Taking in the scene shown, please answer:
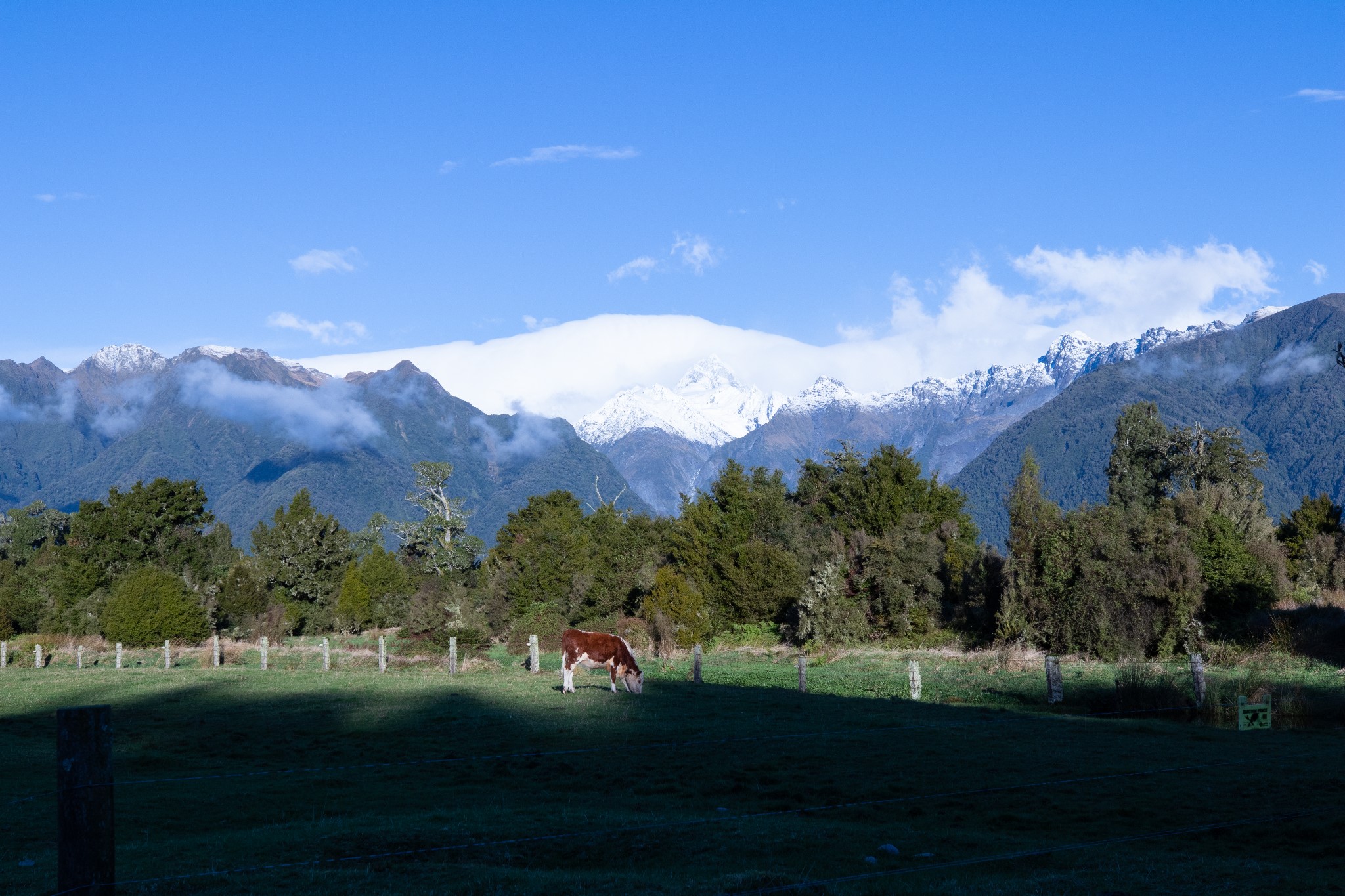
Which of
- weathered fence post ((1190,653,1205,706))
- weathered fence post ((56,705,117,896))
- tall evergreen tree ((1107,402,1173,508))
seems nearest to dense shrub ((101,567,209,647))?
weathered fence post ((1190,653,1205,706))

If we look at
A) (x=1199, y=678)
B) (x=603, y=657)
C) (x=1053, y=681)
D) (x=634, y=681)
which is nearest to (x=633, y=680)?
(x=634, y=681)

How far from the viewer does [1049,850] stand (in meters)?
9.78

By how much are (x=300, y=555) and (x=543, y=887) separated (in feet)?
211

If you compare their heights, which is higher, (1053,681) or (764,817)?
(764,817)

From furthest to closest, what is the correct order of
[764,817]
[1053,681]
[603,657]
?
1. [603,657]
2. [1053,681]
3. [764,817]

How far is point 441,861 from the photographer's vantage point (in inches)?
384

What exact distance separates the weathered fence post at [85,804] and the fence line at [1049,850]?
430 cm

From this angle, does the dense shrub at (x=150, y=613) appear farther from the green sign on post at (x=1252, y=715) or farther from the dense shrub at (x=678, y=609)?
the green sign on post at (x=1252, y=715)

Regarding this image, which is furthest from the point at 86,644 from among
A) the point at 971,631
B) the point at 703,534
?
the point at 971,631

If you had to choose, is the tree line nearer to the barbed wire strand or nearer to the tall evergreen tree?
the tall evergreen tree

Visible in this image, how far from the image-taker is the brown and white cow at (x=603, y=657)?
90.4 feet

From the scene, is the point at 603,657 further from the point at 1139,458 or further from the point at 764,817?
the point at 1139,458

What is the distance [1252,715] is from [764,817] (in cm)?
1188

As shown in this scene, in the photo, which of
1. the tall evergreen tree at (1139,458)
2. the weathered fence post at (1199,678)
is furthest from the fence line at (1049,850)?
the tall evergreen tree at (1139,458)
